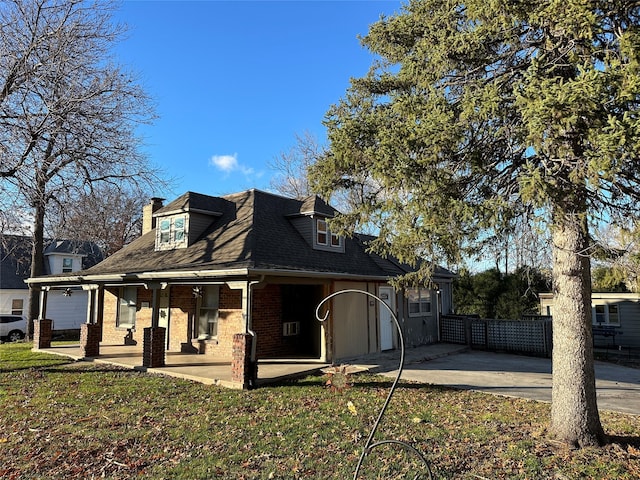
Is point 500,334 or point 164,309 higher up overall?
point 164,309

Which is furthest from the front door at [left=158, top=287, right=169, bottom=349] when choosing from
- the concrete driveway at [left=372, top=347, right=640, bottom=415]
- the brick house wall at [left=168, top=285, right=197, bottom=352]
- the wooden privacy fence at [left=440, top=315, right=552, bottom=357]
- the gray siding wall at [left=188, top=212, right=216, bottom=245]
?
the wooden privacy fence at [left=440, top=315, right=552, bottom=357]

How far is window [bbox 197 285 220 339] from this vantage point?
44.7 feet

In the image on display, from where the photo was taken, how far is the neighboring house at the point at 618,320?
19.0 m

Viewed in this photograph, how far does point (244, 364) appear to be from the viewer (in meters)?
9.46

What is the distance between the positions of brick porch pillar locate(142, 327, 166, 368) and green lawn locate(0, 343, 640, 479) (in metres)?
1.94

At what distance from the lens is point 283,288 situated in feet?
45.7

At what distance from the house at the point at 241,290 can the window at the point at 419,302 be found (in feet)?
0.68

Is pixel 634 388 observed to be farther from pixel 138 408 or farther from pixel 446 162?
pixel 138 408

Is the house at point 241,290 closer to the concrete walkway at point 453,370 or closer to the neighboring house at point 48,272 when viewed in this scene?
the concrete walkway at point 453,370

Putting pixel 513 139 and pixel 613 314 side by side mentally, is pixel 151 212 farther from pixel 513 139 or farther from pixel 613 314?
pixel 613 314

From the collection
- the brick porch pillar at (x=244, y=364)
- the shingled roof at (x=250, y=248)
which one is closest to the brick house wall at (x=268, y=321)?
the shingled roof at (x=250, y=248)

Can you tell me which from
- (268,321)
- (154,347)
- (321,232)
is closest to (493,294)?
(321,232)

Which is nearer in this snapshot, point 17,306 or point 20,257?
point 17,306

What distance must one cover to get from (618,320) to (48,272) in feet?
104
